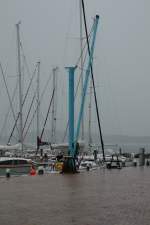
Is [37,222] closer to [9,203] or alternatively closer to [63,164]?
[9,203]

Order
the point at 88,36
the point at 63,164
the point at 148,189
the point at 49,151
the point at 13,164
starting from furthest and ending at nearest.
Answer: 1. the point at 49,151
2. the point at 88,36
3. the point at 13,164
4. the point at 63,164
5. the point at 148,189

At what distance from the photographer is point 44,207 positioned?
17.0m

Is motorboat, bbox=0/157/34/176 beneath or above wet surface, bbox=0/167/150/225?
above

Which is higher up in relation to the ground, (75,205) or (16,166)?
(16,166)

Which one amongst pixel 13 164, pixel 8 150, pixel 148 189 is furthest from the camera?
pixel 8 150

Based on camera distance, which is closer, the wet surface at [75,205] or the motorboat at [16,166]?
the wet surface at [75,205]

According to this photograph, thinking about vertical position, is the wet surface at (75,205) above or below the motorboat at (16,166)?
below

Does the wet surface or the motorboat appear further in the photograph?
the motorboat

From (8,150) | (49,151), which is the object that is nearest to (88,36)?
(8,150)

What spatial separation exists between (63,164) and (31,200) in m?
16.7

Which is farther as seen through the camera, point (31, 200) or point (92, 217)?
point (31, 200)

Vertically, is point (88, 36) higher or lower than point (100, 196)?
higher

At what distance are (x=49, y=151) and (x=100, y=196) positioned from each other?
41457 mm

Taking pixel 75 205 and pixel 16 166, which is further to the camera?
pixel 16 166
